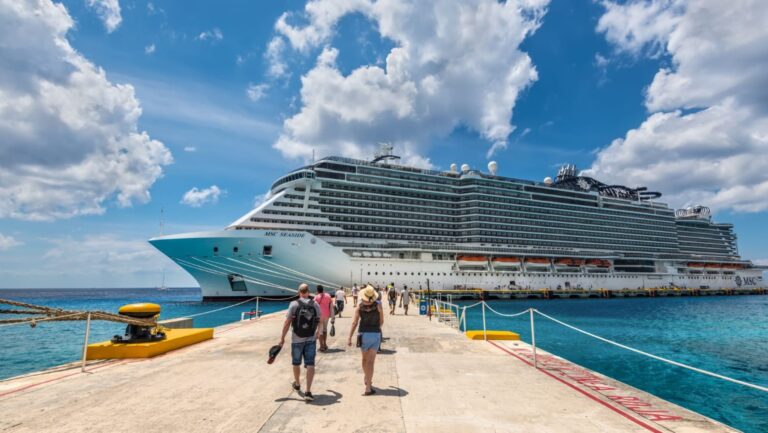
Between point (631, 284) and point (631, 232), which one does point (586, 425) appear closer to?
point (631, 284)

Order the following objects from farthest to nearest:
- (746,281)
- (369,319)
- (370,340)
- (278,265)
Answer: (746,281), (278,265), (369,319), (370,340)

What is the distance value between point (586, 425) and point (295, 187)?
137 feet

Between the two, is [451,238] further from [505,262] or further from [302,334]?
[302,334]

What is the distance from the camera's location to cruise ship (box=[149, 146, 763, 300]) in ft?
121

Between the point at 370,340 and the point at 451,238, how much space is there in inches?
1997

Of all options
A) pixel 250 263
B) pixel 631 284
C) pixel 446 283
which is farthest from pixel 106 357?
pixel 631 284

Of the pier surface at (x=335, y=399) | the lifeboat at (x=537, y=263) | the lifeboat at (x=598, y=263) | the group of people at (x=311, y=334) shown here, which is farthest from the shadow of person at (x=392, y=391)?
the lifeboat at (x=598, y=263)

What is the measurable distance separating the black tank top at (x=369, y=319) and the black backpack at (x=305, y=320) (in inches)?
28.1

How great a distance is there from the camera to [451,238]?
54969 millimetres

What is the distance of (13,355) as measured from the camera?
14961 millimetres

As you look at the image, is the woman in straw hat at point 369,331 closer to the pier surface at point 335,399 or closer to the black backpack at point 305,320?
the pier surface at point 335,399

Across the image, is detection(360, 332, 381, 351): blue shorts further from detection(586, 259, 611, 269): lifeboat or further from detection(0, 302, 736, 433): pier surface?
detection(586, 259, 611, 269): lifeboat

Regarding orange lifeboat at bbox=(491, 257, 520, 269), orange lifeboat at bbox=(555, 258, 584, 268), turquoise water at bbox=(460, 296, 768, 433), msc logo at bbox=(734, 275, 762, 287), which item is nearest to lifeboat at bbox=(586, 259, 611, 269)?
orange lifeboat at bbox=(555, 258, 584, 268)

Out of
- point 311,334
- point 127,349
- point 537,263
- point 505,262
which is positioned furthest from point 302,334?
point 537,263
